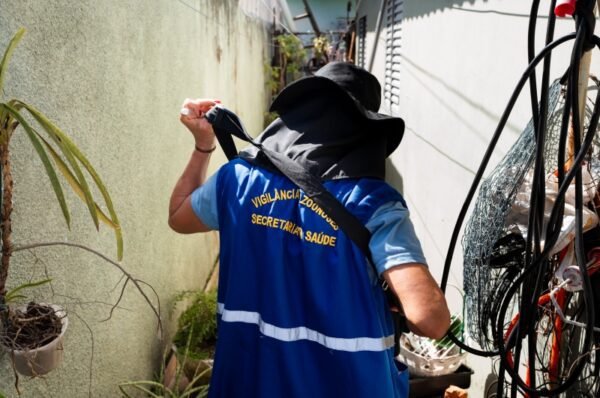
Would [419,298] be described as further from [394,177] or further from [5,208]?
[394,177]

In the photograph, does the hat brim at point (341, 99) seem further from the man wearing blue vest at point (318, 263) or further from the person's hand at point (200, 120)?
the person's hand at point (200, 120)

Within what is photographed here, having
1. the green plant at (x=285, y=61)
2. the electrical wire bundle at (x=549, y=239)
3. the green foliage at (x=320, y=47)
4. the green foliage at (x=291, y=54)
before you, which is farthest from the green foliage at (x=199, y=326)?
the green foliage at (x=320, y=47)

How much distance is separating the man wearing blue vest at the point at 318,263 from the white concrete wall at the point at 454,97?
0.93 meters

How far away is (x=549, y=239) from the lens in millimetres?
1332

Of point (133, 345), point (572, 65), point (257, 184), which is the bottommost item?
point (133, 345)

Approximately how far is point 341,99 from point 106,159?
1.19 m

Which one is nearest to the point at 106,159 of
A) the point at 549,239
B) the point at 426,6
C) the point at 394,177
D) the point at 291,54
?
the point at 549,239

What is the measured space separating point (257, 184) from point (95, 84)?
959 millimetres

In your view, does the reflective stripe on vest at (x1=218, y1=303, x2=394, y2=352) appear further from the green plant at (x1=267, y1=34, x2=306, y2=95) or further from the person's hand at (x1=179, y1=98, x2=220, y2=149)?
the green plant at (x1=267, y1=34, x2=306, y2=95)

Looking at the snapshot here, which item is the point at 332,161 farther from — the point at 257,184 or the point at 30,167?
the point at 30,167

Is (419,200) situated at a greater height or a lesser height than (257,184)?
lesser

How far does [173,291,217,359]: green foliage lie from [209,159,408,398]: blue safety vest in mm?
1527

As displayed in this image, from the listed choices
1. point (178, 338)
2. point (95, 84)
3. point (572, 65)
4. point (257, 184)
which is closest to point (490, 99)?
point (572, 65)

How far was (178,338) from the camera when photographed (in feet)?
10.8
